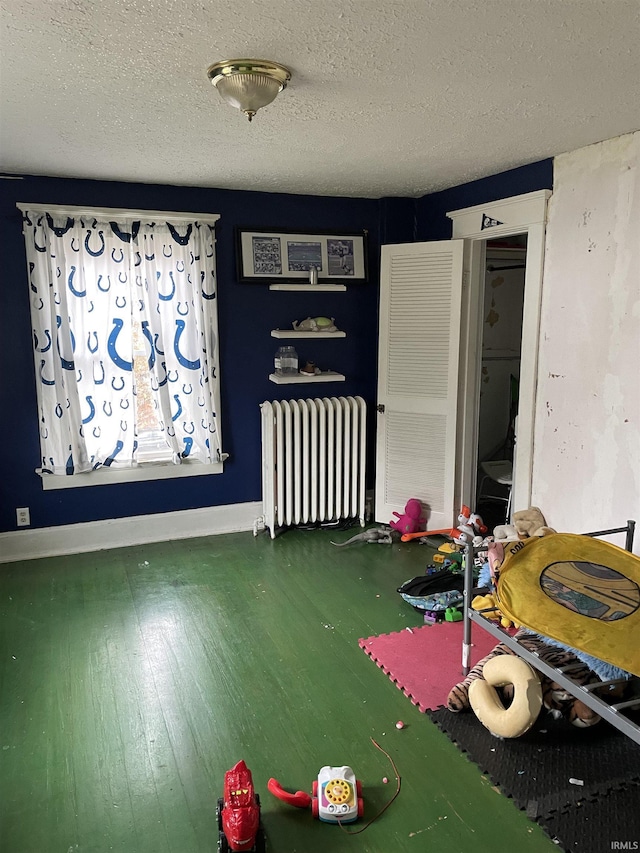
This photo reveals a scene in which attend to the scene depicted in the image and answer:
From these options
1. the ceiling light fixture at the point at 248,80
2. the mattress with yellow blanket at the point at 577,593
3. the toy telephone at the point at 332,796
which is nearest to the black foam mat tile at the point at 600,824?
the mattress with yellow blanket at the point at 577,593

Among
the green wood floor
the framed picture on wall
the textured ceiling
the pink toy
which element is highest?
the textured ceiling

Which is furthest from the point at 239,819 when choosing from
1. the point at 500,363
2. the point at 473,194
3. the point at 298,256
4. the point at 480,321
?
the point at 500,363

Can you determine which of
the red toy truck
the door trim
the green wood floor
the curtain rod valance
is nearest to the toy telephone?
the green wood floor

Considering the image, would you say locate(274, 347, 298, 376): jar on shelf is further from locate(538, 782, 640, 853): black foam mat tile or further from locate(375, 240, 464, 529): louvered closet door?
locate(538, 782, 640, 853): black foam mat tile

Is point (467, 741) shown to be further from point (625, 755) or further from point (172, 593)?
point (172, 593)

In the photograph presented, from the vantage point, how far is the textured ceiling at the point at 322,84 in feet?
5.65

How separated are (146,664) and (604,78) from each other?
9.59 ft

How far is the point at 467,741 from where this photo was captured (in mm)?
2346

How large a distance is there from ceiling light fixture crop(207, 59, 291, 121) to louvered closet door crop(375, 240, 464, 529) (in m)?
2.15

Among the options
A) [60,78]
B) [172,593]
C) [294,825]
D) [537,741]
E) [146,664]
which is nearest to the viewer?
[294,825]

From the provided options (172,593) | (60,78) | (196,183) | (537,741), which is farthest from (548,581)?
(196,183)

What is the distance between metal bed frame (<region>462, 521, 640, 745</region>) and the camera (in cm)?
Answer: 189

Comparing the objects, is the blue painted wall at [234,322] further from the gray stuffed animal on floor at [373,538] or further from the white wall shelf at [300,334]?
the gray stuffed animal on floor at [373,538]

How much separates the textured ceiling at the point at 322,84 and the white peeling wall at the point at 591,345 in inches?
9.0
